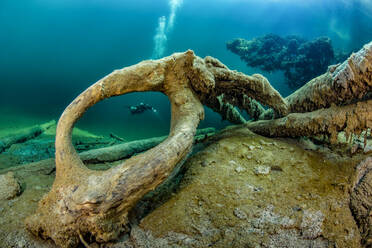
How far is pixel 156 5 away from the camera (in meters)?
38.8

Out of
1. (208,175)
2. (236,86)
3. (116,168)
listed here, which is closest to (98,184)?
(116,168)

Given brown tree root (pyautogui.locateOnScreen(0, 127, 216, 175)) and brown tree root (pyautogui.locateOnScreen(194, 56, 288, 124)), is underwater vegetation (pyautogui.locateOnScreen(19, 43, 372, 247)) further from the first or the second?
brown tree root (pyautogui.locateOnScreen(0, 127, 216, 175))

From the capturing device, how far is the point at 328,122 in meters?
2.71

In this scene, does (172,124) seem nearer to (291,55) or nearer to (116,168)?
(116,168)

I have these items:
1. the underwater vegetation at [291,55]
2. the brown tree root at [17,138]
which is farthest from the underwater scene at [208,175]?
the underwater vegetation at [291,55]

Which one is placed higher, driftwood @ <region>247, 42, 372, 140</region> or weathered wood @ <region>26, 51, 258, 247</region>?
driftwood @ <region>247, 42, 372, 140</region>

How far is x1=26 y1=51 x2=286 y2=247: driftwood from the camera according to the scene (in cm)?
162

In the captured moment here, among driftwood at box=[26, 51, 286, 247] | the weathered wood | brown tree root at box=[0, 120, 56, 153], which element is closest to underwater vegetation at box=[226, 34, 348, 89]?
driftwood at box=[26, 51, 286, 247]

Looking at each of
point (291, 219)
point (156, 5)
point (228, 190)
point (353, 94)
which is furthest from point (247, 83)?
point (156, 5)

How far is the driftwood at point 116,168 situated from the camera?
5.31ft

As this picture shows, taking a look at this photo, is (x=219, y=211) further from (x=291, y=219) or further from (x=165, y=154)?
(x=165, y=154)

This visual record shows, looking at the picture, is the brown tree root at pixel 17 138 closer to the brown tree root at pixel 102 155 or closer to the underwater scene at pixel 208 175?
the underwater scene at pixel 208 175

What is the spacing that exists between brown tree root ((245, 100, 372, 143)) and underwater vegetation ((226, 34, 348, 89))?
31.0ft

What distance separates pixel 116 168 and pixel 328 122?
3090 millimetres
